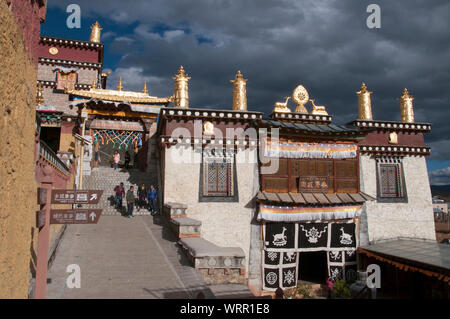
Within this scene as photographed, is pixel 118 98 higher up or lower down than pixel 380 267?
higher up

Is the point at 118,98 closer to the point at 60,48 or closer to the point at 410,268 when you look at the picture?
the point at 60,48

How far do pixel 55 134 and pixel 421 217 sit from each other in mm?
22863

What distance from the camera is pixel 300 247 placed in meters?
14.9

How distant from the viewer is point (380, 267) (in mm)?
15398

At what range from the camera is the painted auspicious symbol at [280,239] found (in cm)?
1450

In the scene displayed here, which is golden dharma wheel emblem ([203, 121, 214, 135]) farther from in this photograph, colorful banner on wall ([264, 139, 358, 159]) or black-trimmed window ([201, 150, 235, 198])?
colorful banner on wall ([264, 139, 358, 159])

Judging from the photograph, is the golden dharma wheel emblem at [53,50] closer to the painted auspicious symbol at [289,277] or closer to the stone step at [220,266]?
the painted auspicious symbol at [289,277]

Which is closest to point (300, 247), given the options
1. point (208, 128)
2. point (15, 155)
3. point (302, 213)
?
point (302, 213)

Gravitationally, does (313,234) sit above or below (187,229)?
below

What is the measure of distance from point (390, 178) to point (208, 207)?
9.47m

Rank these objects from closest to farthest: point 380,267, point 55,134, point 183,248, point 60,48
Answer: point 183,248
point 380,267
point 55,134
point 60,48

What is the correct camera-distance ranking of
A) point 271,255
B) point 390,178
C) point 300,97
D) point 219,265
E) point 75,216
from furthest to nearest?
point 300,97 → point 390,178 → point 271,255 → point 219,265 → point 75,216

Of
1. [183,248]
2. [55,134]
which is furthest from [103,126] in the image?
[183,248]

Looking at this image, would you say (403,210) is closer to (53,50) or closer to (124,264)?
(124,264)
